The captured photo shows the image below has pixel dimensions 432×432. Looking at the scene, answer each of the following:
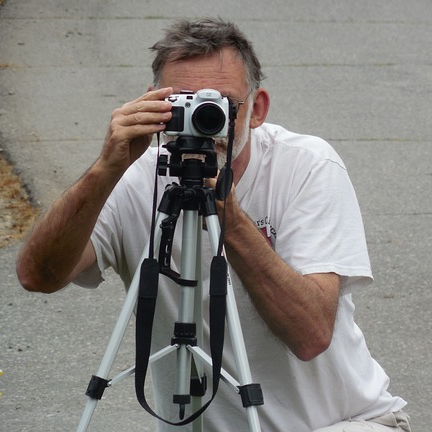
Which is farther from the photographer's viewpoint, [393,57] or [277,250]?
[393,57]

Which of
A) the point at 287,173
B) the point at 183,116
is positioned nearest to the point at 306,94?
the point at 287,173

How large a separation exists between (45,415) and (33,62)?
4636 millimetres

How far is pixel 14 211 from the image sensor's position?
594 centimetres

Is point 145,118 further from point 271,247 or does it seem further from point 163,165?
point 271,247

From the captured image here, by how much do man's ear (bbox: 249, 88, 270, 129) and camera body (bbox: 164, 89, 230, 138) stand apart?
21.3 inches

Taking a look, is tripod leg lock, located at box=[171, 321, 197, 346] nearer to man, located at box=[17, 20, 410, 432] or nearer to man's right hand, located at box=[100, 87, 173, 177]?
man, located at box=[17, 20, 410, 432]

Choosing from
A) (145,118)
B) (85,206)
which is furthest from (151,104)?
(85,206)

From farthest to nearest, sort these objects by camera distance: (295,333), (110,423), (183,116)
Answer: (110,423)
(295,333)
(183,116)

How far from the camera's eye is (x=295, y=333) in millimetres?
2781

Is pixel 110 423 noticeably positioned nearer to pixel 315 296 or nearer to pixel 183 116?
pixel 315 296

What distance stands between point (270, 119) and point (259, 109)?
434cm

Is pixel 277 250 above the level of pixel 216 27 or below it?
below

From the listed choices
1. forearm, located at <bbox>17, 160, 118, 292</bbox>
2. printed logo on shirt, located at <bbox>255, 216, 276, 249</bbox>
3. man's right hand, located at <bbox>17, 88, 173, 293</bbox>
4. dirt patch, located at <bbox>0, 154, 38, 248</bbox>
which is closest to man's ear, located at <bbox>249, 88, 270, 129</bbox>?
printed logo on shirt, located at <bbox>255, 216, 276, 249</bbox>

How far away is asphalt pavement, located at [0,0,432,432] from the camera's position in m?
4.60
